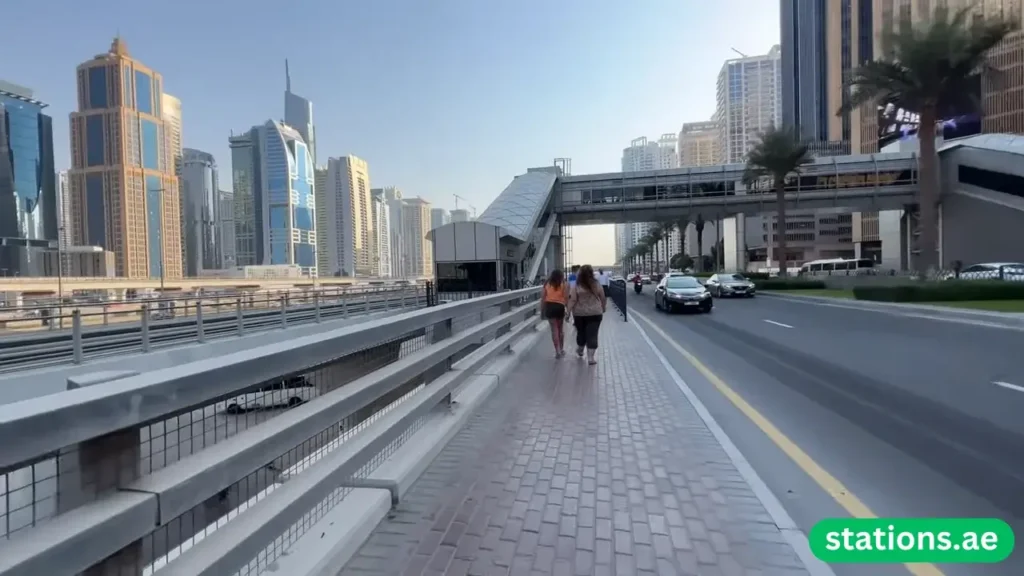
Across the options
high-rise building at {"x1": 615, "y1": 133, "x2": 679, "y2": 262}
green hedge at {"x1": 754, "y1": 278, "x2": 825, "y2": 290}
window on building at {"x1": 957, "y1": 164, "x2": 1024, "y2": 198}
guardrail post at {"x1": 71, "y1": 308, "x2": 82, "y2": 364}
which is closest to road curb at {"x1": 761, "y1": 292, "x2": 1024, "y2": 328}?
green hedge at {"x1": 754, "y1": 278, "x2": 825, "y2": 290}

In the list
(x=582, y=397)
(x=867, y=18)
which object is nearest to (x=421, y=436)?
(x=582, y=397)

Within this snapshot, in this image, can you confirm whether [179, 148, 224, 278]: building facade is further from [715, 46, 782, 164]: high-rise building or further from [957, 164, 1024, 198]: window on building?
[715, 46, 782, 164]: high-rise building

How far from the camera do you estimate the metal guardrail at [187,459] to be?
1.71m

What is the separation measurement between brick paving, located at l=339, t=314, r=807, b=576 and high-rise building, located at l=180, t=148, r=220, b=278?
75.3m

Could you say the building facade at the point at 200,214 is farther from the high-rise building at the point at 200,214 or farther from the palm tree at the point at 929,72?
the palm tree at the point at 929,72

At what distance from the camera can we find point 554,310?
11.6 metres

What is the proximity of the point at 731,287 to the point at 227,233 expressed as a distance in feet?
222

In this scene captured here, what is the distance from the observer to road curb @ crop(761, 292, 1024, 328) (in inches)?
663

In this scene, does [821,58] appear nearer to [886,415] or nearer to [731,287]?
[731,287]

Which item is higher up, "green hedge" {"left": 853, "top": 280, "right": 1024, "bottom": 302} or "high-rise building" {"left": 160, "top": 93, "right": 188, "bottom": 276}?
"high-rise building" {"left": 160, "top": 93, "right": 188, "bottom": 276}

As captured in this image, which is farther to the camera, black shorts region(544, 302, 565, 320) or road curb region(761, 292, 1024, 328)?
road curb region(761, 292, 1024, 328)

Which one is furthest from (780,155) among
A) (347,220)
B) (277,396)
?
(347,220)

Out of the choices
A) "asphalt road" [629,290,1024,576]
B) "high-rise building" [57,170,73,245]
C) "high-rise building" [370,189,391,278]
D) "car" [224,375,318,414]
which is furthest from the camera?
"high-rise building" [370,189,391,278]

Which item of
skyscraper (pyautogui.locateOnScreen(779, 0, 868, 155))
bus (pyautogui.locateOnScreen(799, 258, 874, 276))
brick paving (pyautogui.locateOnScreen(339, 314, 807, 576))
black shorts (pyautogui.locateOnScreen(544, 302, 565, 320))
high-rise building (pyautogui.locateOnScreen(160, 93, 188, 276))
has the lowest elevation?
brick paving (pyautogui.locateOnScreen(339, 314, 807, 576))
